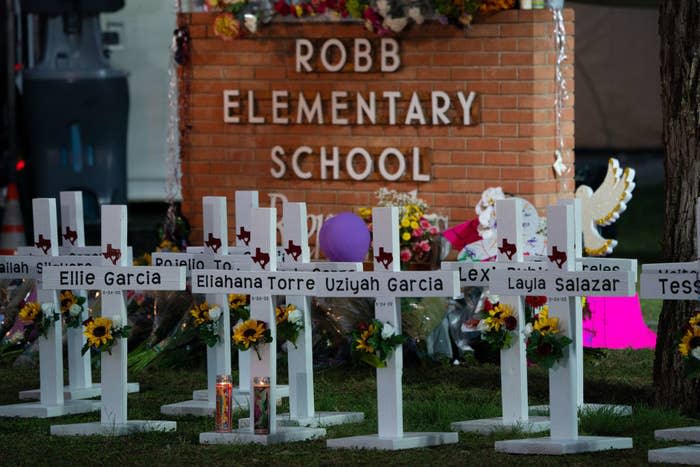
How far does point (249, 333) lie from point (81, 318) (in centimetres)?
177

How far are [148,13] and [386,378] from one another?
10.5m

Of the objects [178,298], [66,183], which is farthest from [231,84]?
[66,183]

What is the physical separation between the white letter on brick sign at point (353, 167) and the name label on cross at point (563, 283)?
4.36 m

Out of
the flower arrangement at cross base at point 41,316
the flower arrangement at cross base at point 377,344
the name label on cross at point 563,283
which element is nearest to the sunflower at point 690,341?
the name label on cross at point 563,283

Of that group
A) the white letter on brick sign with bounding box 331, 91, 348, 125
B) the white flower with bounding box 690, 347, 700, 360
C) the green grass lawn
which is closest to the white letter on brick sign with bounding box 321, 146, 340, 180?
the white letter on brick sign with bounding box 331, 91, 348, 125

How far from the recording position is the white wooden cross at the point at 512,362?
337 inches

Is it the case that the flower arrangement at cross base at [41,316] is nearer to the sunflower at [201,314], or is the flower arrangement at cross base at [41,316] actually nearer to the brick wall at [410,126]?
the sunflower at [201,314]

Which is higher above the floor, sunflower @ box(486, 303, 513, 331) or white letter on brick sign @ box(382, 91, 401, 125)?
white letter on brick sign @ box(382, 91, 401, 125)

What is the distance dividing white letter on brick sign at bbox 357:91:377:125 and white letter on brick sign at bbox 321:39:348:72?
25 centimetres

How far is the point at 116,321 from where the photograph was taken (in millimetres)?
8609

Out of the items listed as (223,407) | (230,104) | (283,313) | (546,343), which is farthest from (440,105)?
(546,343)

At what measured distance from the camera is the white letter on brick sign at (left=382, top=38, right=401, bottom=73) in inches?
484

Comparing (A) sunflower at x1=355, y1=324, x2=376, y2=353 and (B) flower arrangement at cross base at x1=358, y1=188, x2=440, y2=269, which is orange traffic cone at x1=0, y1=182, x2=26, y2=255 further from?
(A) sunflower at x1=355, y1=324, x2=376, y2=353

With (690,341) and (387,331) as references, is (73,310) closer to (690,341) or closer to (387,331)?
(387,331)
